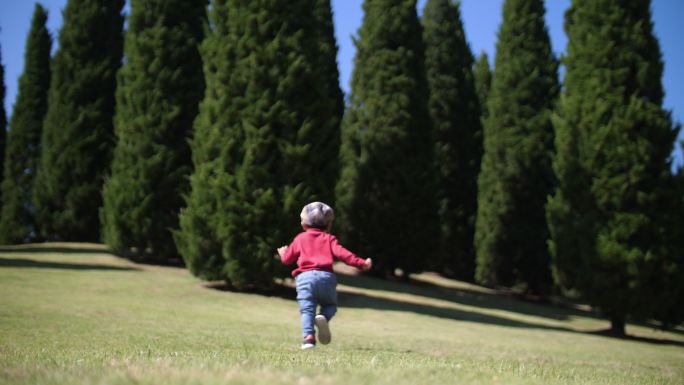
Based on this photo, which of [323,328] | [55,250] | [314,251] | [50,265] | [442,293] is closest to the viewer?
[323,328]

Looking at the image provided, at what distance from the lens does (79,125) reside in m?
22.9

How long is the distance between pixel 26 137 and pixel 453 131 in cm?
1898

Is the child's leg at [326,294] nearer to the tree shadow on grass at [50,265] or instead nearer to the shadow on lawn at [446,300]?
the shadow on lawn at [446,300]

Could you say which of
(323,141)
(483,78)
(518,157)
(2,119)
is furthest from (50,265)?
(483,78)

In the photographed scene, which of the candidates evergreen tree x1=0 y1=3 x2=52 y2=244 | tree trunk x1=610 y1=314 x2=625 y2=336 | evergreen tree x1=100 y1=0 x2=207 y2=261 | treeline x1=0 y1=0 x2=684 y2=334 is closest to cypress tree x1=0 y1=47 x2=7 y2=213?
evergreen tree x1=0 y1=3 x2=52 y2=244

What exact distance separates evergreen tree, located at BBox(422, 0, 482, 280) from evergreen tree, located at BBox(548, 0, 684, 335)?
11.2m

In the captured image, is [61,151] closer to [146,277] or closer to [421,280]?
[146,277]

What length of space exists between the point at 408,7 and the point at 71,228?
14.0 m

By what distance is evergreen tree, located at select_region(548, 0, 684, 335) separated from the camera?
1570 centimetres

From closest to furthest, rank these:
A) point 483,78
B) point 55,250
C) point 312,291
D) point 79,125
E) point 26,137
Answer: point 312,291
point 55,250
point 79,125
point 26,137
point 483,78

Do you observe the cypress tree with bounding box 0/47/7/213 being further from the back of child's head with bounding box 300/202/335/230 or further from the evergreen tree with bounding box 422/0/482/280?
the back of child's head with bounding box 300/202/335/230

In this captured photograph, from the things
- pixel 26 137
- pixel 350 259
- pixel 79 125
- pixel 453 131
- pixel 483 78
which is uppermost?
pixel 483 78

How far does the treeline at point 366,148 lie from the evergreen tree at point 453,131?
9 cm

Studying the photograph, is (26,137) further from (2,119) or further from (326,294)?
(326,294)
